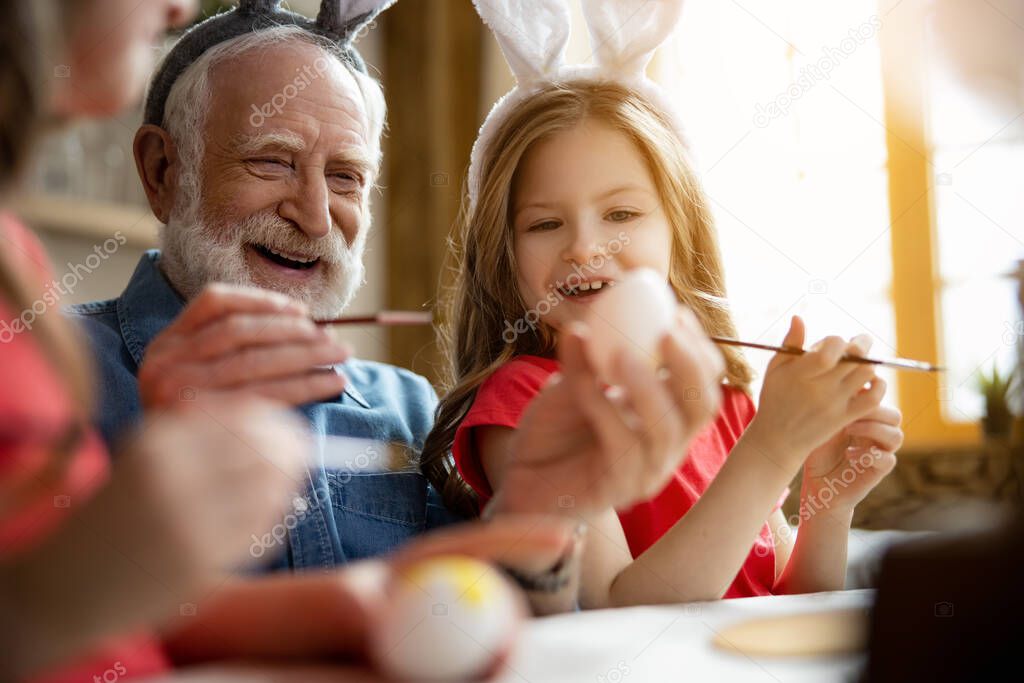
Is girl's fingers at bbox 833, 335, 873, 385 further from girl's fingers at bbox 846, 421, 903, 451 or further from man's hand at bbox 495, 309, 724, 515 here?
man's hand at bbox 495, 309, 724, 515

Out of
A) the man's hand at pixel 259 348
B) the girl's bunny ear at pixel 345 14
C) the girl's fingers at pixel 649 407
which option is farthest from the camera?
the girl's bunny ear at pixel 345 14

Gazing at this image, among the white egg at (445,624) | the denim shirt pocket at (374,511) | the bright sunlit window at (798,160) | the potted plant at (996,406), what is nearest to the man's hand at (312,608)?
the white egg at (445,624)

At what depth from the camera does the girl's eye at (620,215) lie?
4.37 ft

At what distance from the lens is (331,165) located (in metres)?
1.59

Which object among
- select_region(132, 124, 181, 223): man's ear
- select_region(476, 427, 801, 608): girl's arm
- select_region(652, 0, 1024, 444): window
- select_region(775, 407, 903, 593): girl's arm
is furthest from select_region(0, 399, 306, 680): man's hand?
select_region(652, 0, 1024, 444): window

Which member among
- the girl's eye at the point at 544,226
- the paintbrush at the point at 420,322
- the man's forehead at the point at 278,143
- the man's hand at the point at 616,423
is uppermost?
the man's forehead at the point at 278,143

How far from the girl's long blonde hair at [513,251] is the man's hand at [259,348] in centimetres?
53

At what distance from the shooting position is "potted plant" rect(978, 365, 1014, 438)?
7.88ft

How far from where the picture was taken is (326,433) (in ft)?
4.59

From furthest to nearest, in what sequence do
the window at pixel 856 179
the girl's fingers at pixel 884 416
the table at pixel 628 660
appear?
the window at pixel 856 179, the girl's fingers at pixel 884 416, the table at pixel 628 660

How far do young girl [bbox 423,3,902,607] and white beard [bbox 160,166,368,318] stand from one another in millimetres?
208

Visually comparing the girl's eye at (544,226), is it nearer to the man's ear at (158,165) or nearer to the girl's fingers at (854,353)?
the girl's fingers at (854,353)

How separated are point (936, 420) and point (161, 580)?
304 cm

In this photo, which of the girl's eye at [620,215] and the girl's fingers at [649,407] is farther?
the girl's eye at [620,215]
